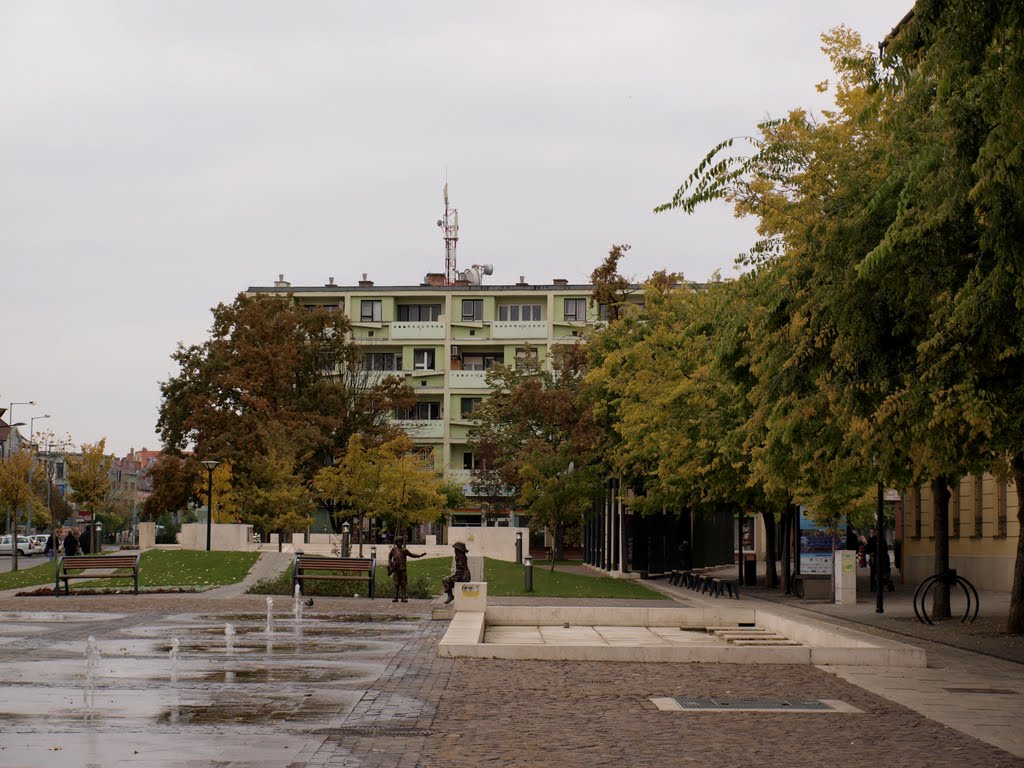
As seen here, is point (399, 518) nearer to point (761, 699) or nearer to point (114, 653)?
point (114, 653)

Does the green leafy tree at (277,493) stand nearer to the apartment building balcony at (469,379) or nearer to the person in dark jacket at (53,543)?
the person in dark jacket at (53,543)

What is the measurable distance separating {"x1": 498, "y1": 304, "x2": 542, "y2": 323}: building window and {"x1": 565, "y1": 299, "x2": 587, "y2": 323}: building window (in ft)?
6.22

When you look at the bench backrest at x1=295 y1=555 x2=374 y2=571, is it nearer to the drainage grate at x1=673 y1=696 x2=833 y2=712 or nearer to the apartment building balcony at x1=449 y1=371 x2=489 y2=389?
the drainage grate at x1=673 y1=696 x2=833 y2=712

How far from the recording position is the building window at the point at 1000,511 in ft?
126

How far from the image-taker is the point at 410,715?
12.2 m

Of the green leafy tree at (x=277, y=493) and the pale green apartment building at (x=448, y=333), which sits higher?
the pale green apartment building at (x=448, y=333)

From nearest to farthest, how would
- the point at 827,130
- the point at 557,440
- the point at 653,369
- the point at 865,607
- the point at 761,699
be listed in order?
1. the point at 761,699
2. the point at 827,130
3. the point at 865,607
4. the point at 653,369
5. the point at 557,440

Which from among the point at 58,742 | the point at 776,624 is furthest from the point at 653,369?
the point at 58,742

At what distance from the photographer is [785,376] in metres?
18.7

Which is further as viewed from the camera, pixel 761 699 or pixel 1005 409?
pixel 1005 409

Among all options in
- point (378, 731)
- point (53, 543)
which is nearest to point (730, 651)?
point (378, 731)

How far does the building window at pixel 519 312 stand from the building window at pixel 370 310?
26.3 feet

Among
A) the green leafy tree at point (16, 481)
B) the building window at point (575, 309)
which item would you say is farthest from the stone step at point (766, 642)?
the building window at point (575, 309)

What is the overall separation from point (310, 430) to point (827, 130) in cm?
5354
